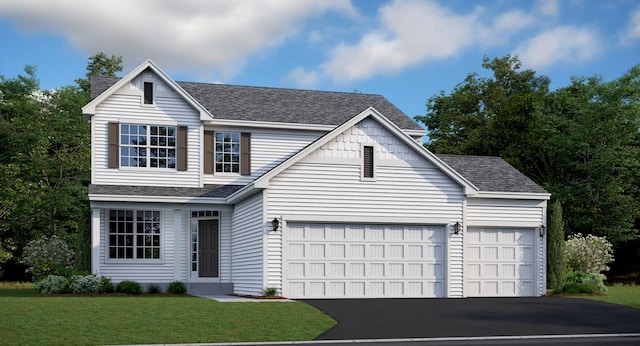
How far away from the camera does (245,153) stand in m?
30.0

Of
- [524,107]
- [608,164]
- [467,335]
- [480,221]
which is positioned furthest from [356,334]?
[524,107]

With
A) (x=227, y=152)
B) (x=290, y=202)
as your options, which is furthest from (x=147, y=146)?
(x=290, y=202)

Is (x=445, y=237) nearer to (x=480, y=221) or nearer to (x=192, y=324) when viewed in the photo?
(x=480, y=221)

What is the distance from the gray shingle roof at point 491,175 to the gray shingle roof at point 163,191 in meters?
8.67

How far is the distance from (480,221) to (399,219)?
3548 millimetres

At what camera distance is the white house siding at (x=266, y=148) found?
97.9 ft

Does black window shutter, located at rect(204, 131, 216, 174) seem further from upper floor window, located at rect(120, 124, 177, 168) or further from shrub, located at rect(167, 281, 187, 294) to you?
shrub, located at rect(167, 281, 187, 294)

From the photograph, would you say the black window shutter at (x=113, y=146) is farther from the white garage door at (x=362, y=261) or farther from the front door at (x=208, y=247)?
the white garage door at (x=362, y=261)

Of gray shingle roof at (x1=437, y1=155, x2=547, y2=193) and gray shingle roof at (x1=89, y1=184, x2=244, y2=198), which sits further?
gray shingle roof at (x1=437, y1=155, x2=547, y2=193)

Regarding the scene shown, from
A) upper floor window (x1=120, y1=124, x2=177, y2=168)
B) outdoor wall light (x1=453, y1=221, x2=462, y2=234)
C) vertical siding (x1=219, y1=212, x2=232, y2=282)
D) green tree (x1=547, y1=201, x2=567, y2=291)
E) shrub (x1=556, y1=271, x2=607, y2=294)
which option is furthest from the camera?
green tree (x1=547, y1=201, x2=567, y2=291)

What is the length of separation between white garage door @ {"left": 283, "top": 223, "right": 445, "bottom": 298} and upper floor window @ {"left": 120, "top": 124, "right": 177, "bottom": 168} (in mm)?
6793

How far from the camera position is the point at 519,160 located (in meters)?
49.0

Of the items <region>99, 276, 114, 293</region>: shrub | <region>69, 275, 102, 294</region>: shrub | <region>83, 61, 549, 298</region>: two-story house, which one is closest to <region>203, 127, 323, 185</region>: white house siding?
<region>83, 61, 549, 298</region>: two-story house

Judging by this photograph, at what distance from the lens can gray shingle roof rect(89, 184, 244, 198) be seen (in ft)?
90.1
